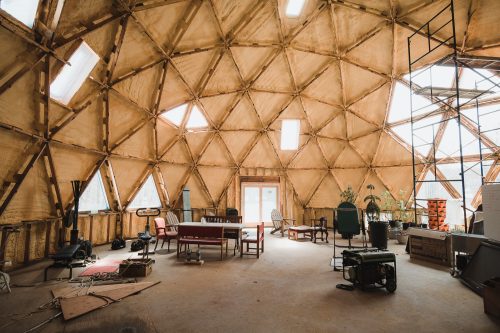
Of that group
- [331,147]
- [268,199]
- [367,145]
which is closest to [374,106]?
[367,145]

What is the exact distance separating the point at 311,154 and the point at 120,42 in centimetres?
1004

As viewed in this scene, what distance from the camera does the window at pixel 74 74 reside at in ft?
23.1

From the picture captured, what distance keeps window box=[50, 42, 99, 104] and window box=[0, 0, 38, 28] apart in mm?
1436

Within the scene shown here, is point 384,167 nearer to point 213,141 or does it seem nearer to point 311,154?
point 311,154

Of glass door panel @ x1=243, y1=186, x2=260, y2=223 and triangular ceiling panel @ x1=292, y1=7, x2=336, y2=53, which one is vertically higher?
triangular ceiling panel @ x1=292, y1=7, x2=336, y2=53

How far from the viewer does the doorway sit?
14.3m

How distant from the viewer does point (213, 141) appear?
42.8ft

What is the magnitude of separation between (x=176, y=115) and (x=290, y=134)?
5852mm

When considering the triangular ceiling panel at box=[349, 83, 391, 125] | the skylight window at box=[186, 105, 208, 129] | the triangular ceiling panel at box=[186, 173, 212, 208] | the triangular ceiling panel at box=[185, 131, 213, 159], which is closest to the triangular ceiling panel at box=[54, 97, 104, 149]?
the skylight window at box=[186, 105, 208, 129]

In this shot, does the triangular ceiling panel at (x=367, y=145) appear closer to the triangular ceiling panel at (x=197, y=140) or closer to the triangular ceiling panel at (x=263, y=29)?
the triangular ceiling panel at (x=263, y=29)

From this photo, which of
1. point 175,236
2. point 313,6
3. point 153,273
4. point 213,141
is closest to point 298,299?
point 153,273

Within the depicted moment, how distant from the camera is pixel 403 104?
1114 centimetres

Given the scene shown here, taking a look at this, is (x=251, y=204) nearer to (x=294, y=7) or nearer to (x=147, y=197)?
(x=147, y=197)

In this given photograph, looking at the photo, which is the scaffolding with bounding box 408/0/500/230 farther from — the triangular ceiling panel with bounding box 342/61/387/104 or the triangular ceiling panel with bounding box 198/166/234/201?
the triangular ceiling panel with bounding box 198/166/234/201
